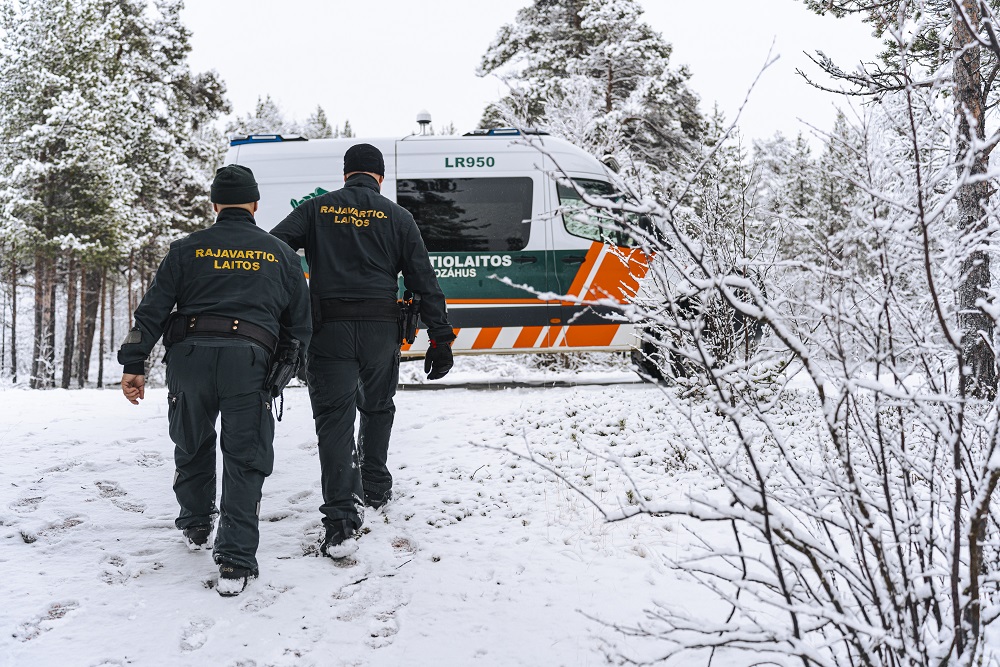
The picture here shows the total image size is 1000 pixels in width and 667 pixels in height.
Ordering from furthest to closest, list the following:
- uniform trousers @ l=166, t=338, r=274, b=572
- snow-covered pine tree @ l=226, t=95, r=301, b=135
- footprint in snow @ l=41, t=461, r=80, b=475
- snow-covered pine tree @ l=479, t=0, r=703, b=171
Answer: snow-covered pine tree @ l=226, t=95, r=301, b=135 < snow-covered pine tree @ l=479, t=0, r=703, b=171 < footprint in snow @ l=41, t=461, r=80, b=475 < uniform trousers @ l=166, t=338, r=274, b=572

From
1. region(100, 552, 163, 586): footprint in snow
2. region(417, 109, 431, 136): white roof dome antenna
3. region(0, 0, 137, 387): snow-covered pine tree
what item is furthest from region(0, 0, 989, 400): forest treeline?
region(100, 552, 163, 586): footprint in snow

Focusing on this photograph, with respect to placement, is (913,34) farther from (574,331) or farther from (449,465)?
(574,331)

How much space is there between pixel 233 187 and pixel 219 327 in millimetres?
718

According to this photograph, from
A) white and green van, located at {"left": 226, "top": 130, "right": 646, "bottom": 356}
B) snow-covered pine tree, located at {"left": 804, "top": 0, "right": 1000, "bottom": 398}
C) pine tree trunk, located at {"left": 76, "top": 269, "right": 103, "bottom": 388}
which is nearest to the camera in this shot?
snow-covered pine tree, located at {"left": 804, "top": 0, "right": 1000, "bottom": 398}

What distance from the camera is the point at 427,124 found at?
31.8ft

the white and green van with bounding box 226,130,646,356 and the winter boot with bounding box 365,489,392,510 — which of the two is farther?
the white and green van with bounding box 226,130,646,356

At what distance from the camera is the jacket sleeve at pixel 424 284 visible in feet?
12.9

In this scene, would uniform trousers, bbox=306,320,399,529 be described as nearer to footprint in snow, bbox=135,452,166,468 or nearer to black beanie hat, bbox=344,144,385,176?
black beanie hat, bbox=344,144,385,176

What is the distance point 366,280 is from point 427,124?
6370 millimetres

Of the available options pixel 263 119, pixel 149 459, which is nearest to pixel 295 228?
pixel 149 459

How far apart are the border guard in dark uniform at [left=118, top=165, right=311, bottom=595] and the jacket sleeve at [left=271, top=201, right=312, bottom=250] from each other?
0.35m

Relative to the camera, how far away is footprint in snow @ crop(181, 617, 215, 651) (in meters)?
2.76

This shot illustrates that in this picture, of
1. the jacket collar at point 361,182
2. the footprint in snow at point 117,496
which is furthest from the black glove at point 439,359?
the footprint in snow at point 117,496

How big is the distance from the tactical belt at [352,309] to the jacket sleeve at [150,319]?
0.74m
